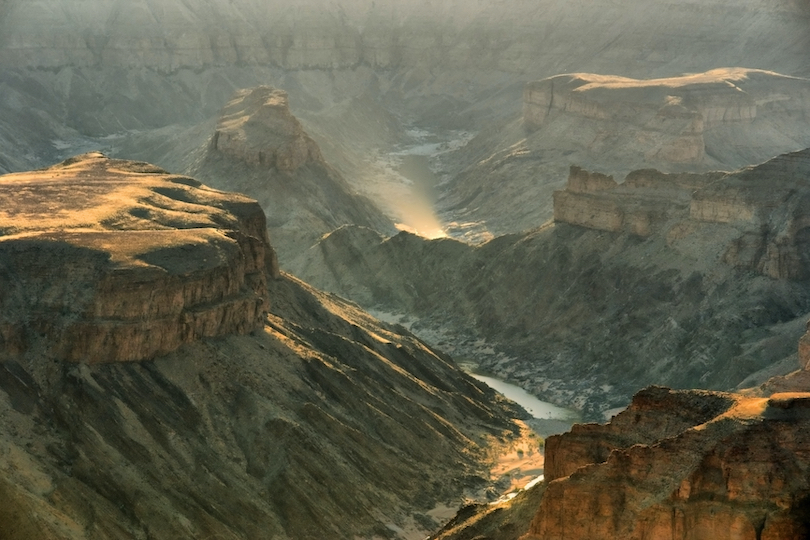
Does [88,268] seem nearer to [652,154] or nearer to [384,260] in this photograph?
[384,260]

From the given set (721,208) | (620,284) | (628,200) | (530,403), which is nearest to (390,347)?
(530,403)

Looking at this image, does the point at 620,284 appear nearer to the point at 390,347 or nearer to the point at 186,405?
the point at 390,347

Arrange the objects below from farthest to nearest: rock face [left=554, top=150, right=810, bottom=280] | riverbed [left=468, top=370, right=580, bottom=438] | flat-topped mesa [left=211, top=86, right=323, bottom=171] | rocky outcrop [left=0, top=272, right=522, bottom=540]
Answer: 1. flat-topped mesa [left=211, top=86, right=323, bottom=171]
2. rock face [left=554, top=150, right=810, bottom=280]
3. riverbed [left=468, top=370, right=580, bottom=438]
4. rocky outcrop [left=0, top=272, right=522, bottom=540]

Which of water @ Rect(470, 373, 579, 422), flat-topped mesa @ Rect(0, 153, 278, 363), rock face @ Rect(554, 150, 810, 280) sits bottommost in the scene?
water @ Rect(470, 373, 579, 422)

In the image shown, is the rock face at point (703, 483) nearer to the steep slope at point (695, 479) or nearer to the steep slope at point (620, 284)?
the steep slope at point (695, 479)

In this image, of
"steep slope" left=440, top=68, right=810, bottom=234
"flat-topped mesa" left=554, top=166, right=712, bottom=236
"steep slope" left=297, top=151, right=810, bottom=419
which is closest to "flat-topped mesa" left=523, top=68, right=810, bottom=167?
"steep slope" left=440, top=68, right=810, bottom=234

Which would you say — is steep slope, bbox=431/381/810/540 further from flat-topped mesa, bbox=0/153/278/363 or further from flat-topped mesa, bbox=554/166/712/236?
flat-topped mesa, bbox=554/166/712/236

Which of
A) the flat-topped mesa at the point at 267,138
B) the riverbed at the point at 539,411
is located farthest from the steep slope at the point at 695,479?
the flat-topped mesa at the point at 267,138
